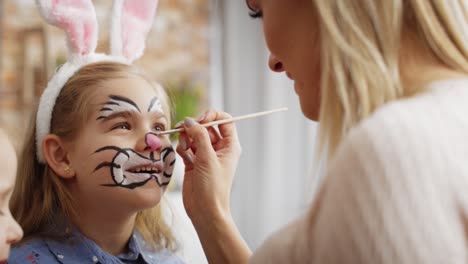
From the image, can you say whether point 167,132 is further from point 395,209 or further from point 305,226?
point 395,209

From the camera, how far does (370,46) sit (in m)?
0.78

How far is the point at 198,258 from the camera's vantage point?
5.66 feet

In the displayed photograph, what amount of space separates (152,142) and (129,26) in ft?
1.07

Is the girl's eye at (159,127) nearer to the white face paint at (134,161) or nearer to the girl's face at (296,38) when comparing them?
the white face paint at (134,161)

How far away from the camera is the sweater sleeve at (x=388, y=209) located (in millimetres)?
646

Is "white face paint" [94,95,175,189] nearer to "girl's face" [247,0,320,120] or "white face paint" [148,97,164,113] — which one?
"white face paint" [148,97,164,113]

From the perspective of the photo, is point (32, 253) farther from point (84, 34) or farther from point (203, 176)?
point (84, 34)

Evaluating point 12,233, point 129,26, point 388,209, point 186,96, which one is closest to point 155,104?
point 129,26

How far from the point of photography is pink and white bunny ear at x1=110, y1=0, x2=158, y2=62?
1464 millimetres

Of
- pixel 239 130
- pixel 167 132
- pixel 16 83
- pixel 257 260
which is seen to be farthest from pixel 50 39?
pixel 257 260

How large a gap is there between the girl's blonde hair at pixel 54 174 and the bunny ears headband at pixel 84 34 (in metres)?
0.02

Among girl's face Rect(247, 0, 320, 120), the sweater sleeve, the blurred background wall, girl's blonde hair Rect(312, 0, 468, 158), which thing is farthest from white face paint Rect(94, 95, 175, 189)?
the blurred background wall

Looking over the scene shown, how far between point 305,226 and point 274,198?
264 cm

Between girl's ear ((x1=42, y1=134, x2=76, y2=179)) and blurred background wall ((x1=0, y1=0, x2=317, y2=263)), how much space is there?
1.70 meters
